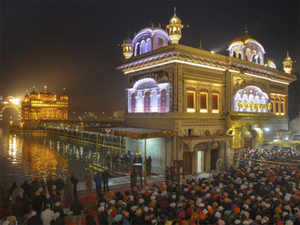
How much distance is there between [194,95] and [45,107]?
61741mm

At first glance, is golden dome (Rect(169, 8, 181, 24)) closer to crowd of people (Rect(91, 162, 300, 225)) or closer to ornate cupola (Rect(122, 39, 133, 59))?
ornate cupola (Rect(122, 39, 133, 59))

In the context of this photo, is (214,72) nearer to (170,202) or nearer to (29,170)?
(170,202)

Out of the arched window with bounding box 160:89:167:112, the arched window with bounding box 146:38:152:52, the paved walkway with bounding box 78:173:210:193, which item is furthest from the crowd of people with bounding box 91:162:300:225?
the arched window with bounding box 146:38:152:52

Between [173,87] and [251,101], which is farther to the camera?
[251,101]

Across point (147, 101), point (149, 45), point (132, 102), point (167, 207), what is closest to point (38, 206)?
point (167, 207)

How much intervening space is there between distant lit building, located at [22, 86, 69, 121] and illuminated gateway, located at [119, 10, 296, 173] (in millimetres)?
54907

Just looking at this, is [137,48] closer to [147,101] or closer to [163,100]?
[147,101]

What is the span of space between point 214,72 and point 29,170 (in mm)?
18497

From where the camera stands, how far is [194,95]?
21312mm

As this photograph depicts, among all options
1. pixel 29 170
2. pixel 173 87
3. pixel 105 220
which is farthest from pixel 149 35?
pixel 105 220

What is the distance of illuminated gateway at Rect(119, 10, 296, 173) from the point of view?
20.0m

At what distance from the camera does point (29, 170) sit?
67.3 feet

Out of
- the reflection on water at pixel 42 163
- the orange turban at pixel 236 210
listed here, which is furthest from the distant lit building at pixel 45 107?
the orange turban at pixel 236 210

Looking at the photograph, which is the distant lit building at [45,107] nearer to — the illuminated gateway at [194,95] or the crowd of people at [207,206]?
the illuminated gateway at [194,95]
